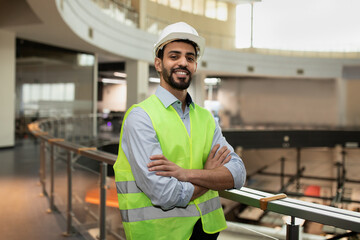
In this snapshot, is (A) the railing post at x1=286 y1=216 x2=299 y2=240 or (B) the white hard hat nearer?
(A) the railing post at x1=286 y1=216 x2=299 y2=240

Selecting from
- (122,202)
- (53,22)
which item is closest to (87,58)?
(53,22)

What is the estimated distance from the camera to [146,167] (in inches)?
65.2

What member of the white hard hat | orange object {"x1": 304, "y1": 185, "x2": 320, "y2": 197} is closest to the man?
the white hard hat

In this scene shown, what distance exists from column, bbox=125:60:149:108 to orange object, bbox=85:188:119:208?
1490 centimetres

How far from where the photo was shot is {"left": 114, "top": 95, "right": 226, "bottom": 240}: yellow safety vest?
5.65 feet

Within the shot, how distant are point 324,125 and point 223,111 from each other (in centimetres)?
783

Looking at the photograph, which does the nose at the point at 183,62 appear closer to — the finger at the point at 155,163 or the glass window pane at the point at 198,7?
the finger at the point at 155,163

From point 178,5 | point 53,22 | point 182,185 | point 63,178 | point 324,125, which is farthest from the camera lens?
point 324,125

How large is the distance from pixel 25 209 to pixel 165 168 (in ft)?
13.4

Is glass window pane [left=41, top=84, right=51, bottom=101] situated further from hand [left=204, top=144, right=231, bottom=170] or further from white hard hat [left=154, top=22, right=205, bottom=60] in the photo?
hand [left=204, top=144, right=231, bottom=170]

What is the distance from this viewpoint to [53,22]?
33.4ft

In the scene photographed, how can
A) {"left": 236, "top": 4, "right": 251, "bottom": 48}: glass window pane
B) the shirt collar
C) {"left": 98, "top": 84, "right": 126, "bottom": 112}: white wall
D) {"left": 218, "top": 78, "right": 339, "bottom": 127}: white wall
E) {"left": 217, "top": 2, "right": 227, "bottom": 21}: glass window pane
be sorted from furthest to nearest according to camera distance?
1. {"left": 218, "top": 78, "right": 339, "bottom": 127}: white wall
2. {"left": 236, "top": 4, "right": 251, "bottom": 48}: glass window pane
3. {"left": 217, "top": 2, "right": 227, "bottom": 21}: glass window pane
4. {"left": 98, "top": 84, "right": 126, "bottom": 112}: white wall
5. the shirt collar

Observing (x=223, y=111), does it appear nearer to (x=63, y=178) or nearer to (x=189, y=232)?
(x=63, y=178)

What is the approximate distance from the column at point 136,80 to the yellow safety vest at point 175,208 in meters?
16.7
